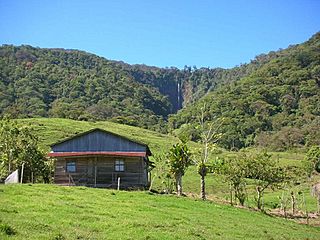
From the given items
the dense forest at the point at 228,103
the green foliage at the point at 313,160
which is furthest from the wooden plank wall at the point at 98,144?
the dense forest at the point at 228,103

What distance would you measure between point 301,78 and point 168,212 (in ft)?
524

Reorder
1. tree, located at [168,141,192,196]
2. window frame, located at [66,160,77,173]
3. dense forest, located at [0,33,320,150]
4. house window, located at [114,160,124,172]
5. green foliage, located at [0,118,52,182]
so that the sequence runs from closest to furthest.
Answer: green foliage, located at [0,118,52,182]
tree, located at [168,141,192,196]
house window, located at [114,160,124,172]
window frame, located at [66,160,77,173]
dense forest, located at [0,33,320,150]

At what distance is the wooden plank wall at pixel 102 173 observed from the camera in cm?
4397

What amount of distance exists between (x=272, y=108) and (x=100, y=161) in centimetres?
12500

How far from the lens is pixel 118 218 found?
69.6ft

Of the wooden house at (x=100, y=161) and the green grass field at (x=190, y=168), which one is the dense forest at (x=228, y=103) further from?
the wooden house at (x=100, y=161)

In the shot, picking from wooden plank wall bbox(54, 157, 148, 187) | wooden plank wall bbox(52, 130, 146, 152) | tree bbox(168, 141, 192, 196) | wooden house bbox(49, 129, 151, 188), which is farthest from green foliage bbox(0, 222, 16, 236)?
wooden plank wall bbox(52, 130, 146, 152)

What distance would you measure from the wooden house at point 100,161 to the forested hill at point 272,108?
86976mm

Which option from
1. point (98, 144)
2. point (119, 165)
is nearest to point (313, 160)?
point (119, 165)

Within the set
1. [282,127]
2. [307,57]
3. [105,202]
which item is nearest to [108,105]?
[282,127]

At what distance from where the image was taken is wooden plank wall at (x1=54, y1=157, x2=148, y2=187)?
44.0 m

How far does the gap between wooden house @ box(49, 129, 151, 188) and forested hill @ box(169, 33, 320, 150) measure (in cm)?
8698

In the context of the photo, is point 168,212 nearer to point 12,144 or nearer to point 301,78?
point 12,144

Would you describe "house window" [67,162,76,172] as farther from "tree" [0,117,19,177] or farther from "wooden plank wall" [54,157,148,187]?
"tree" [0,117,19,177]
